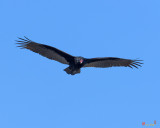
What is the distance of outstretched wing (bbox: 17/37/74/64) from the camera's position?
2583cm

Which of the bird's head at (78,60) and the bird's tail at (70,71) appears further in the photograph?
the bird's tail at (70,71)

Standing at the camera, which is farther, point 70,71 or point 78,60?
point 70,71

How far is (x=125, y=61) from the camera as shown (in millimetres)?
28156

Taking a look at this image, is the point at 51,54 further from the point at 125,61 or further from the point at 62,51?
the point at 125,61

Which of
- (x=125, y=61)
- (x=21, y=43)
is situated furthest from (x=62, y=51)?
(x=125, y=61)

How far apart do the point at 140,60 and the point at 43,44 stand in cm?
657

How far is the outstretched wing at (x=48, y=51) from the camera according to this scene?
2583 centimetres

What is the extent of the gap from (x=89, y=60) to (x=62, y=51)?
184 cm

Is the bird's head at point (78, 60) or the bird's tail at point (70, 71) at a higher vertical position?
the bird's head at point (78, 60)

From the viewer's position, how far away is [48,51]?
86.2ft

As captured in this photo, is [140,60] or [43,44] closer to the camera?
[43,44]

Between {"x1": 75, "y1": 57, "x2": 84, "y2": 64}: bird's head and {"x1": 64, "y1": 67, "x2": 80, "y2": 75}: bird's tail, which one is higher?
{"x1": 75, "y1": 57, "x2": 84, "y2": 64}: bird's head

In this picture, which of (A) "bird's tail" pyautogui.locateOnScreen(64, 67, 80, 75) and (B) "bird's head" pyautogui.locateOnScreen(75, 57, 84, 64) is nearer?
(B) "bird's head" pyautogui.locateOnScreen(75, 57, 84, 64)

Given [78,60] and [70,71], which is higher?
[78,60]
